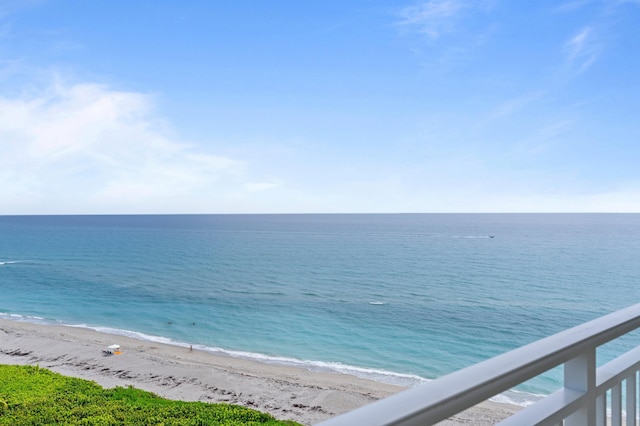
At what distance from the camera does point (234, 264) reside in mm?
37094

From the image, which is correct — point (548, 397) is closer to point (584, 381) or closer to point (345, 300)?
point (584, 381)

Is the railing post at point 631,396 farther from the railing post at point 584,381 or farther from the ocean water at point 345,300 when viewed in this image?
the ocean water at point 345,300

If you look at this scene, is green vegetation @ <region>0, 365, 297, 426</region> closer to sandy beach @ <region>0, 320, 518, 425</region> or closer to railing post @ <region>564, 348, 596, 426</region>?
sandy beach @ <region>0, 320, 518, 425</region>

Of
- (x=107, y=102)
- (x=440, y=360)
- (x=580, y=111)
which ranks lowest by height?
(x=440, y=360)

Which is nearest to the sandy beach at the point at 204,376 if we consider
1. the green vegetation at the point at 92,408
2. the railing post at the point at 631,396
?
the green vegetation at the point at 92,408

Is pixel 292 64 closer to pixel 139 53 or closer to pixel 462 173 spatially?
pixel 139 53

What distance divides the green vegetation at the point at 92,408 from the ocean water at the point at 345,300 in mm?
6149

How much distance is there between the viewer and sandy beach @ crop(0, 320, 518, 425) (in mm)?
11055

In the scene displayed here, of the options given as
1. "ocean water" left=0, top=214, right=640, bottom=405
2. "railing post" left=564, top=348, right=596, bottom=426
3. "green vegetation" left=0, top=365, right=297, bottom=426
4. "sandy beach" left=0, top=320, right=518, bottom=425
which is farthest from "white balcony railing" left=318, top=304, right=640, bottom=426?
"ocean water" left=0, top=214, right=640, bottom=405

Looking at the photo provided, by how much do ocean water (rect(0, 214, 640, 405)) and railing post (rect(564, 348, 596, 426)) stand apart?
12159mm

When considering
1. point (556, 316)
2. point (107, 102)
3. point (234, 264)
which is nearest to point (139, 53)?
point (107, 102)

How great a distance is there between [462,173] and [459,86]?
33841 mm

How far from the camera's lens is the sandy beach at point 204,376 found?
36.3 ft

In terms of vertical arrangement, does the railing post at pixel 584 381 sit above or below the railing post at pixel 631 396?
above
